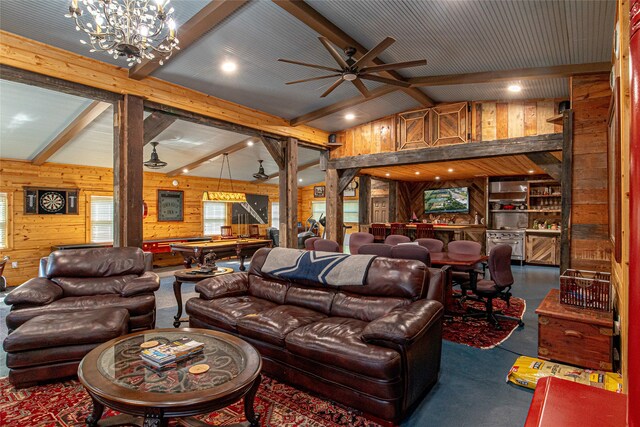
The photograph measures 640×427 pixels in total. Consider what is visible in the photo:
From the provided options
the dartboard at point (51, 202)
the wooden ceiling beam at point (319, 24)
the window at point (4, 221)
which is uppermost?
the wooden ceiling beam at point (319, 24)

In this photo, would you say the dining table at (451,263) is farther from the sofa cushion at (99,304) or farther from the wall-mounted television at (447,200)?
the wall-mounted television at (447,200)

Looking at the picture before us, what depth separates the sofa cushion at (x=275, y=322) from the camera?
2.66 meters

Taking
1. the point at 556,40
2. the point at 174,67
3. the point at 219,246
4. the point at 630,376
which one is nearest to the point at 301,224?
the point at 219,246

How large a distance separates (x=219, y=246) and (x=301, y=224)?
6701 millimetres

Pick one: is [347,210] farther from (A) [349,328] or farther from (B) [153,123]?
(A) [349,328]

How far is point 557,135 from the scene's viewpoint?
515 centimetres

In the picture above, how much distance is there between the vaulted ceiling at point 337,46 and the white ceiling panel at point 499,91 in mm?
14

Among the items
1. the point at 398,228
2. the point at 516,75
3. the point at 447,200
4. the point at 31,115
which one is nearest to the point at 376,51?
the point at 516,75

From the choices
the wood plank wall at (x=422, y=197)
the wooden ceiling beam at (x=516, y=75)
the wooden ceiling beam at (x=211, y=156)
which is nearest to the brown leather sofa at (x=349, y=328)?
the wooden ceiling beam at (x=516, y=75)

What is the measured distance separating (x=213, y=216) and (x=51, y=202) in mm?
4225

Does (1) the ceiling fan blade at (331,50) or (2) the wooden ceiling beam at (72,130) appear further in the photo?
(2) the wooden ceiling beam at (72,130)

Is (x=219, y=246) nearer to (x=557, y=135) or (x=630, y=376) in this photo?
(x=557, y=135)

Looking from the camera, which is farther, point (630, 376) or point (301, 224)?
point (301, 224)

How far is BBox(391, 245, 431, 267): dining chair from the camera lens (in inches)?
158
